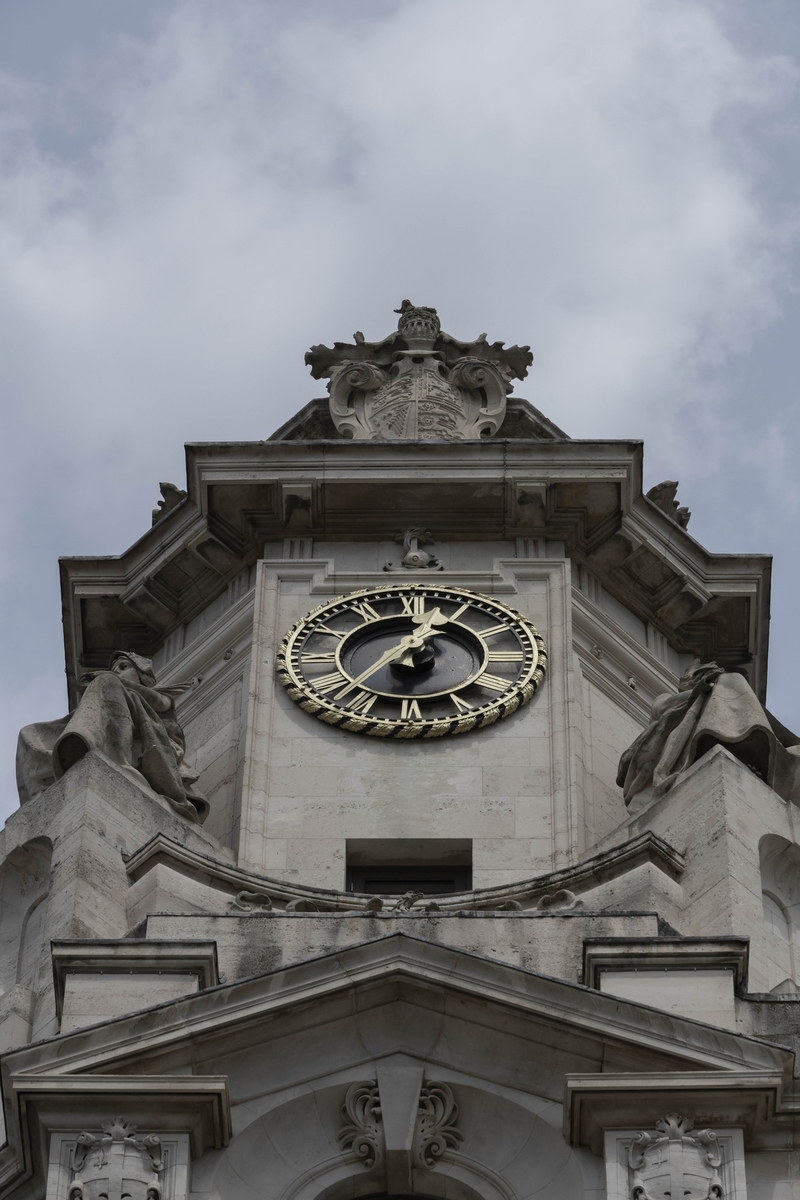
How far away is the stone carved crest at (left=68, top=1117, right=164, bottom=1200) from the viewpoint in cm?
2545

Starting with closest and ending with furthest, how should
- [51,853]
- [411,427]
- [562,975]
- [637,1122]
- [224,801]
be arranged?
[637,1122], [562,975], [51,853], [224,801], [411,427]

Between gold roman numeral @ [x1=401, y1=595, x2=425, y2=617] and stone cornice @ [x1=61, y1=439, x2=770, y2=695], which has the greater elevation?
stone cornice @ [x1=61, y1=439, x2=770, y2=695]

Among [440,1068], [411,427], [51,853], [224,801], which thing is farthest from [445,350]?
[440,1068]

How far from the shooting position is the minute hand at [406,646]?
118 feet

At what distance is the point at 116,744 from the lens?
33.7 metres

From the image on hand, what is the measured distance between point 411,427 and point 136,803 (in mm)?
10201

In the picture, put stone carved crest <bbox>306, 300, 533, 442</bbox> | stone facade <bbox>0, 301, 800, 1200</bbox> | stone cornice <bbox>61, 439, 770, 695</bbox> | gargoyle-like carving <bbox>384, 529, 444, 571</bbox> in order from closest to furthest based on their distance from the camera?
1. stone facade <bbox>0, 301, 800, 1200</bbox>
2. gargoyle-like carving <bbox>384, 529, 444, 571</bbox>
3. stone cornice <bbox>61, 439, 770, 695</bbox>
4. stone carved crest <bbox>306, 300, 533, 442</bbox>

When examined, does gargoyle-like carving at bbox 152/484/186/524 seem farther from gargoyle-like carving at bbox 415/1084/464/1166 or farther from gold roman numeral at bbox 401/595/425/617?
gargoyle-like carving at bbox 415/1084/464/1166

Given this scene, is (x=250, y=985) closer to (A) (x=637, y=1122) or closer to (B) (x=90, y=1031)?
(B) (x=90, y=1031)

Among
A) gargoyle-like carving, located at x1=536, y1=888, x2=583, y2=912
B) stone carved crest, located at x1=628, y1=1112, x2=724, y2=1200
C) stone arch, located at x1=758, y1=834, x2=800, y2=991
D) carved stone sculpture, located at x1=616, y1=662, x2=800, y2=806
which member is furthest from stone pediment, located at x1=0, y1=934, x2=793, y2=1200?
carved stone sculpture, located at x1=616, y1=662, x2=800, y2=806

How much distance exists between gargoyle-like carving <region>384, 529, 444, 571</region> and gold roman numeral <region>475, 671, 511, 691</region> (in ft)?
8.03

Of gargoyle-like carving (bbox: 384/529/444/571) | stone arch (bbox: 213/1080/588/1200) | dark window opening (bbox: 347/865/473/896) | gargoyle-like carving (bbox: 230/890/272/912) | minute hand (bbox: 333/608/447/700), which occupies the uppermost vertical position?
gargoyle-like carving (bbox: 384/529/444/571)

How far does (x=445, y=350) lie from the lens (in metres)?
44.0

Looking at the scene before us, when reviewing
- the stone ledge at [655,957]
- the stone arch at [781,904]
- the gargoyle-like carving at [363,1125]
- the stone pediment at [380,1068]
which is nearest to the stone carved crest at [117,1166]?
the stone pediment at [380,1068]
